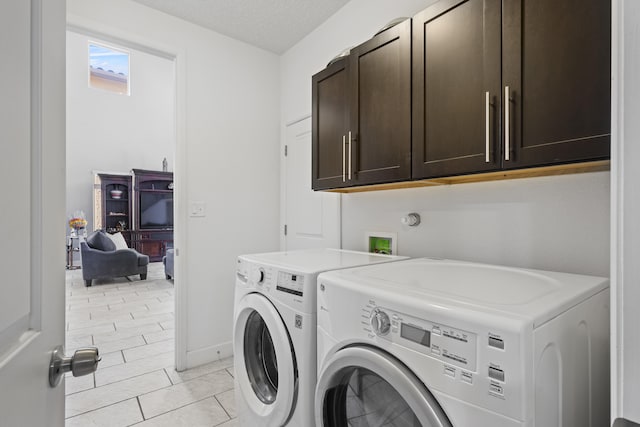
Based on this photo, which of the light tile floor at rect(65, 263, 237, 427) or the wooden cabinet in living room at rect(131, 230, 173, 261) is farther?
the wooden cabinet in living room at rect(131, 230, 173, 261)

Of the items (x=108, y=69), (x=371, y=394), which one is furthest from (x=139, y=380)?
(x=108, y=69)

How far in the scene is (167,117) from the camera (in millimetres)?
7426

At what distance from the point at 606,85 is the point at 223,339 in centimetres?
275

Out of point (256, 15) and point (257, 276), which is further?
point (256, 15)

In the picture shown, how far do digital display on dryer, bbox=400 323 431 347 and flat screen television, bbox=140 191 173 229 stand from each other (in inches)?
281

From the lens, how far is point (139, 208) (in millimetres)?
6715

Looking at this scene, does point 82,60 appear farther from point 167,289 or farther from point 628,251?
point 628,251

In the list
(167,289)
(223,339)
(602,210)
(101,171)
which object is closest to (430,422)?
(602,210)

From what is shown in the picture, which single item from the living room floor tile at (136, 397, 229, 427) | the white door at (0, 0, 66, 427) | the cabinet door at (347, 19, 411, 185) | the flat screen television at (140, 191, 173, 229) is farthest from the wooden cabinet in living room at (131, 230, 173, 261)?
the white door at (0, 0, 66, 427)

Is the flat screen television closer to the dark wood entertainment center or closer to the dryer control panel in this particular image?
the dark wood entertainment center

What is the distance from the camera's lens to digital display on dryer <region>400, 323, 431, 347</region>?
0.79m

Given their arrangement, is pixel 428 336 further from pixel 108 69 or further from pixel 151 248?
pixel 108 69

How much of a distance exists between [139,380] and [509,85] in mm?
2757

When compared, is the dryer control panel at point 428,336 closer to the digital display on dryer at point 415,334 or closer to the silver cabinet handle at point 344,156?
the digital display on dryer at point 415,334
